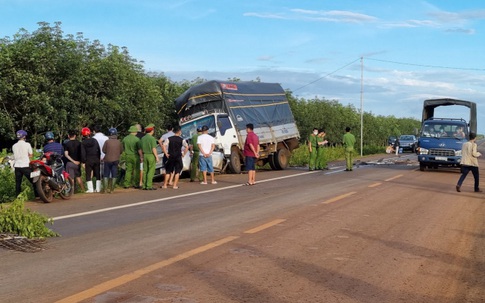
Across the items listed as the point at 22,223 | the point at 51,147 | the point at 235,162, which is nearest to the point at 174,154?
the point at 51,147

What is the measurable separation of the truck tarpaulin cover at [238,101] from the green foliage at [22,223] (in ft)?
45.7

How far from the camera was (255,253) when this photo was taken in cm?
719

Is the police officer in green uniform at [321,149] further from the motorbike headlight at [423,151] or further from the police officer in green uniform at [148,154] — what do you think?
the police officer in green uniform at [148,154]

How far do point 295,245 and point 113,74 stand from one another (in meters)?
20.9

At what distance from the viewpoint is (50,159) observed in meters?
13.7

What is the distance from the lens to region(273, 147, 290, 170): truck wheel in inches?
981

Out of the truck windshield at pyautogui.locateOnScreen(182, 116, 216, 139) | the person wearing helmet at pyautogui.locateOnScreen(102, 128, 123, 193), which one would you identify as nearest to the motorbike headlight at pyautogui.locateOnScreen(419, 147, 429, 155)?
the truck windshield at pyautogui.locateOnScreen(182, 116, 216, 139)

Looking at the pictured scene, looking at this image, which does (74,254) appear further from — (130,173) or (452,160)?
(452,160)

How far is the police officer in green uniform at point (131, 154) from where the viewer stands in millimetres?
15992

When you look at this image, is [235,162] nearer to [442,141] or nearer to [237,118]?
[237,118]

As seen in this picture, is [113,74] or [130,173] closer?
[130,173]

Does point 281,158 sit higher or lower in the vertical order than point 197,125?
lower

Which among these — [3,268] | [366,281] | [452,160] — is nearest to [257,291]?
[366,281]

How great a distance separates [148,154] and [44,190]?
3.58 m
